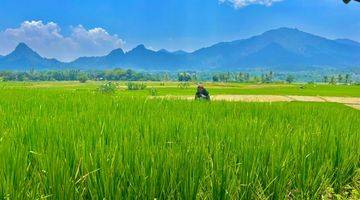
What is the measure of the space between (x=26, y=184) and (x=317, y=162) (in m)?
2.22

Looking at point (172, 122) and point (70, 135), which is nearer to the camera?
point (70, 135)

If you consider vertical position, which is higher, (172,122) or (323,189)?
(172,122)

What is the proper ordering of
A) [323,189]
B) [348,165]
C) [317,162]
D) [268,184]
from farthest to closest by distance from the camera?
[348,165] < [317,162] < [323,189] < [268,184]

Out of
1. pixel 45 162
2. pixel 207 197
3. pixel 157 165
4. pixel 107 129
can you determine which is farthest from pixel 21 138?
pixel 207 197

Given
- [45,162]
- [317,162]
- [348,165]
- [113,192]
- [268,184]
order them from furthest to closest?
[348,165], [317,162], [268,184], [45,162], [113,192]

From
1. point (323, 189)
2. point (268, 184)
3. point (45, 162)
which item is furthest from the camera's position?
point (323, 189)

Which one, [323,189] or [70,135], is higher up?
[70,135]

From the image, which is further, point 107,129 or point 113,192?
point 107,129

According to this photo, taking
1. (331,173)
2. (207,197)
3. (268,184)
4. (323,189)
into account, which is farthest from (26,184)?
(331,173)

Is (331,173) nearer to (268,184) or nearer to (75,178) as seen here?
(268,184)

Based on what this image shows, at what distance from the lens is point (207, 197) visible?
9.32 feet

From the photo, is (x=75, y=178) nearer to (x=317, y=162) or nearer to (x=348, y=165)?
(x=317, y=162)

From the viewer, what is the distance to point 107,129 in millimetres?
4316

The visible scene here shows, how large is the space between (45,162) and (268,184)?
137 cm
